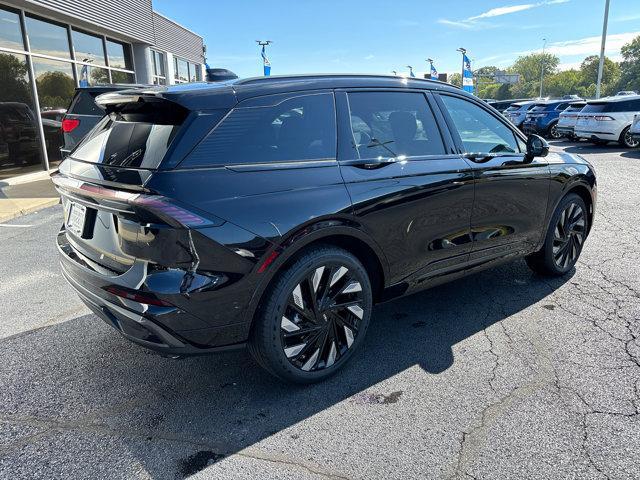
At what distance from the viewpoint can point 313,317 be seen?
9.31 feet

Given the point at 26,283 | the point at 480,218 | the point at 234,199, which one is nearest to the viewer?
the point at 234,199

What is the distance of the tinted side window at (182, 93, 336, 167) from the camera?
2.52 m

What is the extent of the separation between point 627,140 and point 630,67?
4312 inches

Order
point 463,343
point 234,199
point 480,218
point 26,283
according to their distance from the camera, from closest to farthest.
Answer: point 234,199, point 463,343, point 480,218, point 26,283

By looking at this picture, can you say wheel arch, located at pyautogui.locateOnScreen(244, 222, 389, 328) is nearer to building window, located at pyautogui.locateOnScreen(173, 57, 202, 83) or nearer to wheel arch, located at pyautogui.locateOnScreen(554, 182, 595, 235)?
wheel arch, located at pyautogui.locateOnScreen(554, 182, 595, 235)

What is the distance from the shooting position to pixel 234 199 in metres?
2.45

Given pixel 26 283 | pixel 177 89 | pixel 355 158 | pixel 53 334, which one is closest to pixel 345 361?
pixel 355 158

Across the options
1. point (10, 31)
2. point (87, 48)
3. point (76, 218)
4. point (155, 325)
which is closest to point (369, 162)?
point (155, 325)

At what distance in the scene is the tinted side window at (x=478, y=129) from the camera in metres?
3.68

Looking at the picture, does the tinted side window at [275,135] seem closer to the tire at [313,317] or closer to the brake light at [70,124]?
the tire at [313,317]

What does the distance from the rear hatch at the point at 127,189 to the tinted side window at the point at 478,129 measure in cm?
194

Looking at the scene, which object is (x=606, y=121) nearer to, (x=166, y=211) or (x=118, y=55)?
(x=118, y=55)

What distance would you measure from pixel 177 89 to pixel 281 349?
5.10ft

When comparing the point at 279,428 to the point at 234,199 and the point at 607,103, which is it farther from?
the point at 607,103
